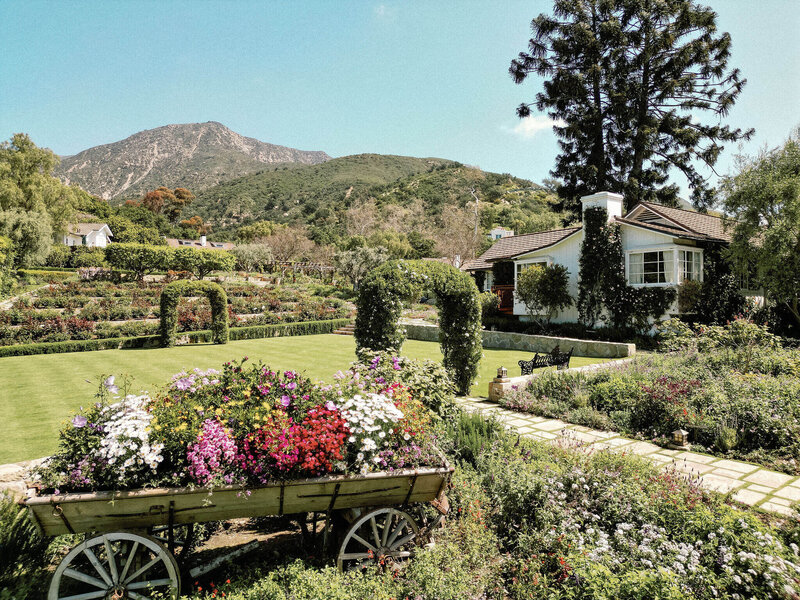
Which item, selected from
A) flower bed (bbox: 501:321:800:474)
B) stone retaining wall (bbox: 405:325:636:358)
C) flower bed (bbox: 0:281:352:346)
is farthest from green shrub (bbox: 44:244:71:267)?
flower bed (bbox: 501:321:800:474)

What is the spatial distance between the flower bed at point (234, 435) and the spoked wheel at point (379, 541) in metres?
0.40

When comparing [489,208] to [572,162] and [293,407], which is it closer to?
[572,162]

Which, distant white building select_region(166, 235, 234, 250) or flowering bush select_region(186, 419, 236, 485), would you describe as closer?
flowering bush select_region(186, 419, 236, 485)

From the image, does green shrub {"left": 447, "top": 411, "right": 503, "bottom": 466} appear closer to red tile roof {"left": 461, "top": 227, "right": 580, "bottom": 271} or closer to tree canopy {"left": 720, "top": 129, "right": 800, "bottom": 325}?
tree canopy {"left": 720, "top": 129, "right": 800, "bottom": 325}

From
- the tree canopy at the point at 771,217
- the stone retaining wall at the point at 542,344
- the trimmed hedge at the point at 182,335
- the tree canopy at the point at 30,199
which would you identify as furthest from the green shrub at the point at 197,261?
the tree canopy at the point at 771,217

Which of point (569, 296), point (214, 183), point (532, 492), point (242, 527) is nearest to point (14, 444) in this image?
point (242, 527)

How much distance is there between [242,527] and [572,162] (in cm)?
2966

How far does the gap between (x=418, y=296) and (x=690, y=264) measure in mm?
15340

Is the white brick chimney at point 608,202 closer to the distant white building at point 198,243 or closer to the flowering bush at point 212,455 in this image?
the flowering bush at point 212,455

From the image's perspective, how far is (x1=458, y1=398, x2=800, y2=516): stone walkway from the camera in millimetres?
4402

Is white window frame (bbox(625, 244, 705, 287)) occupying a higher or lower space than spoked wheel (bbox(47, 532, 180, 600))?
higher

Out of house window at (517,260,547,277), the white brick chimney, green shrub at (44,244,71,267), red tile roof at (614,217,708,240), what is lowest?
house window at (517,260,547,277)

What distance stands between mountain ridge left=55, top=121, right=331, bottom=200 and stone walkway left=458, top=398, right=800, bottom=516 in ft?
369

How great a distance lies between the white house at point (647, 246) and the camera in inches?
689
